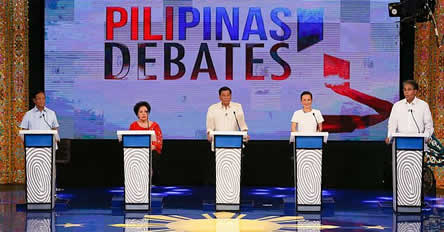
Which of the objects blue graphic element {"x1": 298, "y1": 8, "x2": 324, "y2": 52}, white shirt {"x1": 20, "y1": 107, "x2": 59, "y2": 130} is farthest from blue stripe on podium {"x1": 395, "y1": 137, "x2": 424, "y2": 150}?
white shirt {"x1": 20, "y1": 107, "x2": 59, "y2": 130}

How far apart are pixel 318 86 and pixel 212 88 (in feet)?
5.15

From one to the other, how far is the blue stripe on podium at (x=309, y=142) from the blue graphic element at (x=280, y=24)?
305 cm

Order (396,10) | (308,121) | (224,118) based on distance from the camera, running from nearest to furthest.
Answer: (308,121) → (224,118) → (396,10)

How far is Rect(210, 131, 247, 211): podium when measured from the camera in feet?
28.6

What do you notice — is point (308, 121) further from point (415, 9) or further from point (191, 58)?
point (191, 58)

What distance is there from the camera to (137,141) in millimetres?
8633

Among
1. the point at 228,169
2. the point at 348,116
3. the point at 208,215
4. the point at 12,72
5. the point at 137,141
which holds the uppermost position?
the point at 12,72

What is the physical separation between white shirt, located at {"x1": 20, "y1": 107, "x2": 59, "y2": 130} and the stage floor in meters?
0.94

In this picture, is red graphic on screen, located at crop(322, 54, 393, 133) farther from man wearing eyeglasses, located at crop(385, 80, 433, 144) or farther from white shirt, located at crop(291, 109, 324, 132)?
man wearing eyeglasses, located at crop(385, 80, 433, 144)

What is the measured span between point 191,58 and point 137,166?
3170 millimetres

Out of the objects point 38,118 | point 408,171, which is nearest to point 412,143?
point 408,171

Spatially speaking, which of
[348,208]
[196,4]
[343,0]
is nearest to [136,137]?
[348,208]

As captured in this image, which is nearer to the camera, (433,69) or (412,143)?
(412,143)

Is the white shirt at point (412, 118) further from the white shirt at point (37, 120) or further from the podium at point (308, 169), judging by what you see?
the white shirt at point (37, 120)
